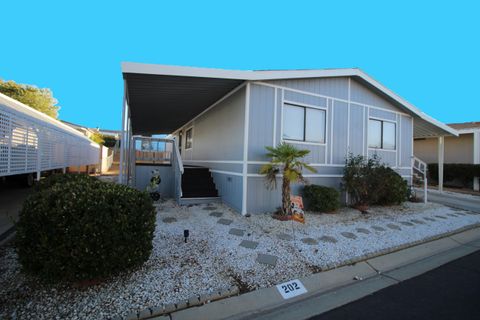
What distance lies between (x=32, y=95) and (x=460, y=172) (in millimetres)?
32511

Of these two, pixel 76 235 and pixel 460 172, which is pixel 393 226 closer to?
pixel 76 235

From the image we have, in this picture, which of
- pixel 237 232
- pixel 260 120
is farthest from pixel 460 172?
pixel 237 232

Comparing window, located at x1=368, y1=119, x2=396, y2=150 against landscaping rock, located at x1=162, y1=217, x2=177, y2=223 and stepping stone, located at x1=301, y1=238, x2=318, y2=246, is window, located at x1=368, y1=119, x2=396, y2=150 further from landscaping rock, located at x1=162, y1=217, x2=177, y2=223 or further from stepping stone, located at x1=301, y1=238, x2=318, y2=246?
landscaping rock, located at x1=162, y1=217, x2=177, y2=223

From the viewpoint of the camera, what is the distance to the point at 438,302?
8.82 feet

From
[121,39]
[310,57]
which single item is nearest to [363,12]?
[310,57]

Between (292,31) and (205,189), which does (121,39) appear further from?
(205,189)

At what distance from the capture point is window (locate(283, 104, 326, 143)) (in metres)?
6.66

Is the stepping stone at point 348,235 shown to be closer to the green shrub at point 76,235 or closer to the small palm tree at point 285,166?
the small palm tree at point 285,166

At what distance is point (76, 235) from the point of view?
2312 millimetres

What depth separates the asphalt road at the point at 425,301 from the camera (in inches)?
96.4

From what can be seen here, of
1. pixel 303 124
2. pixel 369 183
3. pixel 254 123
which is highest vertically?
pixel 303 124

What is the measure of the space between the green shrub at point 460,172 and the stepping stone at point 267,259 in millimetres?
15902

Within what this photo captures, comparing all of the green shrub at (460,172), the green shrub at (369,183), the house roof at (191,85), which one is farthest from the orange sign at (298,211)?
the green shrub at (460,172)

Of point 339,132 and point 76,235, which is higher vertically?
point 339,132
